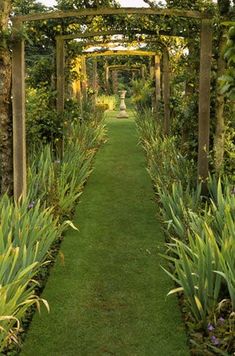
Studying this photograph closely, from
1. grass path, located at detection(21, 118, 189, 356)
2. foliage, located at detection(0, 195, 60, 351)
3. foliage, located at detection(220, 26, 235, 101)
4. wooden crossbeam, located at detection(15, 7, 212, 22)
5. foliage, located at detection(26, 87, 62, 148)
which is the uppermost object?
wooden crossbeam, located at detection(15, 7, 212, 22)

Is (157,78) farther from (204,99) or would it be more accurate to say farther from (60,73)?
(204,99)

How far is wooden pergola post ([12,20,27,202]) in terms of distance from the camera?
5219mm

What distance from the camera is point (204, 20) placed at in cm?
549

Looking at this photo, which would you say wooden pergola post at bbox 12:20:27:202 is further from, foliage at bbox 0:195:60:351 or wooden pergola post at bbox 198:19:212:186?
wooden pergola post at bbox 198:19:212:186

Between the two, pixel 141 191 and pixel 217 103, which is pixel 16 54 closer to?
pixel 217 103

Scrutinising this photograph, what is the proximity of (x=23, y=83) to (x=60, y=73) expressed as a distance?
9.04 ft

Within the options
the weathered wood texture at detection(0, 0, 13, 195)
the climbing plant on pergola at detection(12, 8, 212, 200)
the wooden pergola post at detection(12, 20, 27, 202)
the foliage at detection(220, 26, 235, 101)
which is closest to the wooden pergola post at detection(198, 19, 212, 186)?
the climbing plant on pergola at detection(12, 8, 212, 200)

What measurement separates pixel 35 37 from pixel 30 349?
541 cm

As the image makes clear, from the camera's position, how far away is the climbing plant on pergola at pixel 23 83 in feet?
17.2

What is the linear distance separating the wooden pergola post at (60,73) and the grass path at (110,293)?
5.44ft

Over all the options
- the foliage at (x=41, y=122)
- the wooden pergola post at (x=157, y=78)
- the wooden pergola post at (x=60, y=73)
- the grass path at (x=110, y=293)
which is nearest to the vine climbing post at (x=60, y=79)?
the wooden pergola post at (x=60, y=73)

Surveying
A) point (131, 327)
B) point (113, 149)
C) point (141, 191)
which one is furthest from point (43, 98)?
point (131, 327)

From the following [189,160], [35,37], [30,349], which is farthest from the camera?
[35,37]

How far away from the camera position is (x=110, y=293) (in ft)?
14.2
